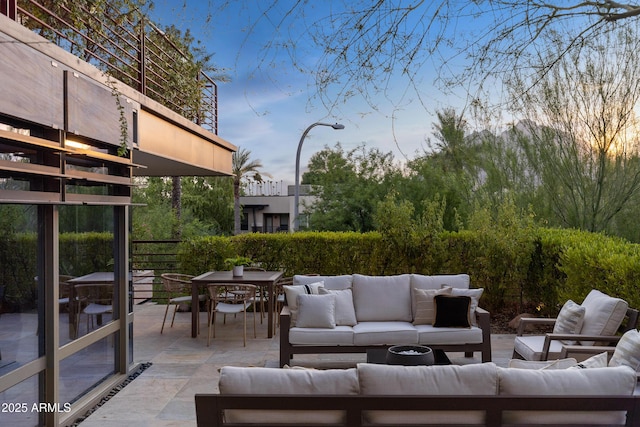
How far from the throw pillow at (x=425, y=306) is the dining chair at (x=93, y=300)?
3.44 m

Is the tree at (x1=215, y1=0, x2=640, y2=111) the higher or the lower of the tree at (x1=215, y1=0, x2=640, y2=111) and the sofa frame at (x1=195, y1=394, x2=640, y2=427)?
the higher

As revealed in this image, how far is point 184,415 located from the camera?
501cm

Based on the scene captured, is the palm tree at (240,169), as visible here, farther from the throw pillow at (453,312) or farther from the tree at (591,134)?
the throw pillow at (453,312)

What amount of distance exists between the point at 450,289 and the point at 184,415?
3371mm

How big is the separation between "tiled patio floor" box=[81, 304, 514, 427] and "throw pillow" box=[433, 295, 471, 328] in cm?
65

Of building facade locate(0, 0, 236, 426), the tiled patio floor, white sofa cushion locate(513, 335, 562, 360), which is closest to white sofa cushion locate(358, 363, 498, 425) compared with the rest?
the tiled patio floor

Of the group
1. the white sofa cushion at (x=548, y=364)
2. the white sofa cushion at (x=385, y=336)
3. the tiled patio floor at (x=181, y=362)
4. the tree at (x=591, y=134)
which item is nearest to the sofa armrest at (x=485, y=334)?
the tiled patio floor at (x=181, y=362)

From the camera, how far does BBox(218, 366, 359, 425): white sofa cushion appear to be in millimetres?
3025

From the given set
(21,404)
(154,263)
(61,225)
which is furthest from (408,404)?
(154,263)

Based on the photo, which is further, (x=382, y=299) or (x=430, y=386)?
(x=382, y=299)

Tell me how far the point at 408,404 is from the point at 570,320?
341cm

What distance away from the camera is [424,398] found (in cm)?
297

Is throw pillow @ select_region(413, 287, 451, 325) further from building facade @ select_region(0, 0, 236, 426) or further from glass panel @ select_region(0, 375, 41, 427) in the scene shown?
glass panel @ select_region(0, 375, 41, 427)

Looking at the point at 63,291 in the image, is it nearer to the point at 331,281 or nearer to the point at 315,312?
the point at 315,312
